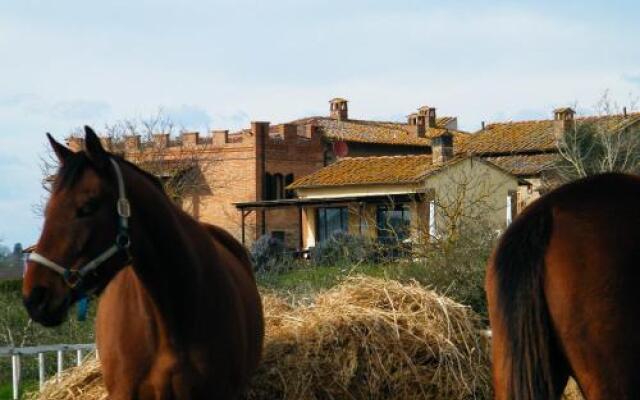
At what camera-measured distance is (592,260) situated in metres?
3.89

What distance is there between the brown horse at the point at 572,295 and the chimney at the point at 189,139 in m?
44.8

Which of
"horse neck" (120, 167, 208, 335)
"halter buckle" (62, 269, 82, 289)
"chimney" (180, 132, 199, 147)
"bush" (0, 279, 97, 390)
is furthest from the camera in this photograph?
"chimney" (180, 132, 199, 147)

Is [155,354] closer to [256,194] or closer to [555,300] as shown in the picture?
[555,300]

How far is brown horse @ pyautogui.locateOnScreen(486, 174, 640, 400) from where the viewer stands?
3837 mm

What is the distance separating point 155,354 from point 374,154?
5180 centimetres

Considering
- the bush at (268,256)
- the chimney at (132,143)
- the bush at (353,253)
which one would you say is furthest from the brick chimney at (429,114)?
→ the bush at (353,253)

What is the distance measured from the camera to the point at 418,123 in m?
61.3

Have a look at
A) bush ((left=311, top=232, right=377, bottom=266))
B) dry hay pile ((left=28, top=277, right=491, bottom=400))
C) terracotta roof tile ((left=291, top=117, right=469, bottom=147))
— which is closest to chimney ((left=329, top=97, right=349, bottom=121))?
terracotta roof tile ((left=291, top=117, right=469, bottom=147))

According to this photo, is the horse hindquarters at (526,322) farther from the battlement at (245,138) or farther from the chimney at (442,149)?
the battlement at (245,138)

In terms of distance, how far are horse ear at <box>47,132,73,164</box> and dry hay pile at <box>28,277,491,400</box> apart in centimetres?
285

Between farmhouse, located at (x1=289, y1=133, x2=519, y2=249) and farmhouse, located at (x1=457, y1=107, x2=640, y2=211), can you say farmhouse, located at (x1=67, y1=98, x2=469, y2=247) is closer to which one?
farmhouse, located at (x1=289, y1=133, x2=519, y2=249)

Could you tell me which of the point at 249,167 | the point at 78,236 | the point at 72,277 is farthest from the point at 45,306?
the point at 249,167

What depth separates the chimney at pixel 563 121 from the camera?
40906 millimetres

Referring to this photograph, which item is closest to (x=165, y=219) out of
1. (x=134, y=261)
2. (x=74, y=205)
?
(x=134, y=261)
